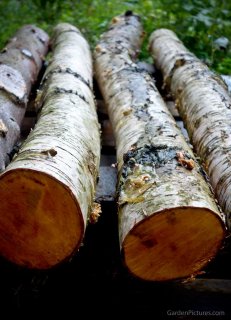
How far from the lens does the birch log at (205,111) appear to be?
7.52 feet

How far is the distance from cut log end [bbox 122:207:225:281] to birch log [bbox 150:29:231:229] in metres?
0.24

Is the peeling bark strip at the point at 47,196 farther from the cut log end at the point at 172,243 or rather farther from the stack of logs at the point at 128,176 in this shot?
the cut log end at the point at 172,243

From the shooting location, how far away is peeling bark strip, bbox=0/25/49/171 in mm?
2570

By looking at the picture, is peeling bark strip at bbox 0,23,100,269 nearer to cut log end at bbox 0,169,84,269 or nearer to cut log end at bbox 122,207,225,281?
cut log end at bbox 0,169,84,269

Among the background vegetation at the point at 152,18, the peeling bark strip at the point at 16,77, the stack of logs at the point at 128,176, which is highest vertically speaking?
the stack of logs at the point at 128,176

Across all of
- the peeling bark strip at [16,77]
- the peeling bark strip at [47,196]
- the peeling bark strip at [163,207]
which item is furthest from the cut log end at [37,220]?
the peeling bark strip at [16,77]

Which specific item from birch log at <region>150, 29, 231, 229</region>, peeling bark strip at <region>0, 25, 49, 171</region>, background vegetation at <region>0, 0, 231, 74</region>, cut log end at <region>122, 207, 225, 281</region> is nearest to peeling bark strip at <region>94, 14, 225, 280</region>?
cut log end at <region>122, 207, 225, 281</region>

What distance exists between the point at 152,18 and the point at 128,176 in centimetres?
465

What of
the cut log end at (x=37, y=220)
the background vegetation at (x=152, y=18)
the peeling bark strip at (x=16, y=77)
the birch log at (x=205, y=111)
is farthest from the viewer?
the background vegetation at (x=152, y=18)

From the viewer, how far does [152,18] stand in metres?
6.31

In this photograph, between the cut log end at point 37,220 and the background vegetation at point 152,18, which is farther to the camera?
the background vegetation at point 152,18

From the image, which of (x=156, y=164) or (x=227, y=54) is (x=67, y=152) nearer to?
(x=156, y=164)

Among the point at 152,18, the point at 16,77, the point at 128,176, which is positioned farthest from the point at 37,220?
the point at 152,18

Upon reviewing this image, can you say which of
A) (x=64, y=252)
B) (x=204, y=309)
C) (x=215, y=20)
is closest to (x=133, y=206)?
(x=64, y=252)
